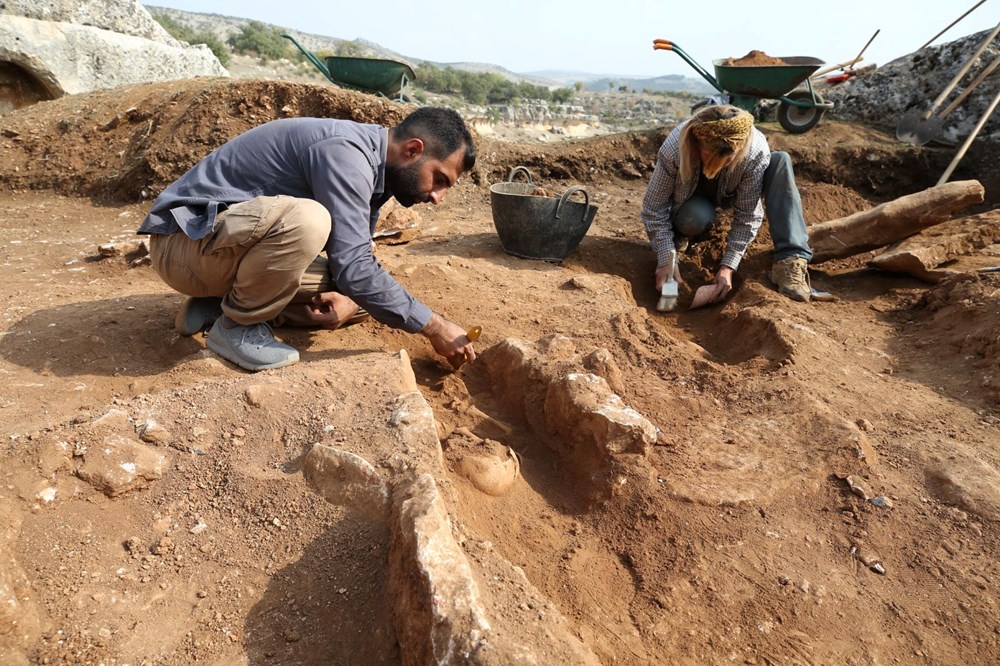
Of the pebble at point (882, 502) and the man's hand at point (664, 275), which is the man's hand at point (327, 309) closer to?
the man's hand at point (664, 275)

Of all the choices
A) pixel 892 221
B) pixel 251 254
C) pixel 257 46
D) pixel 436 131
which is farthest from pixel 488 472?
pixel 257 46

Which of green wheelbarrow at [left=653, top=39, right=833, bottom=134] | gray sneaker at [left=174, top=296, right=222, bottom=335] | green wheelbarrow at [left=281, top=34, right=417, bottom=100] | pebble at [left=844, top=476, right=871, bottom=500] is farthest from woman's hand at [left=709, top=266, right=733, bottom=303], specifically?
green wheelbarrow at [left=281, top=34, right=417, bottom=100]

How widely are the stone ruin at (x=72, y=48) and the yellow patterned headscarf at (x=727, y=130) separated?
282 inches

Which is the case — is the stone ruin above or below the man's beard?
below

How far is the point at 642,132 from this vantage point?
6.50 m

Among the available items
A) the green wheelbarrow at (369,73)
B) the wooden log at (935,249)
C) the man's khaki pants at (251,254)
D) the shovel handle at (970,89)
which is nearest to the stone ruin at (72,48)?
the green wheelbarrow at (369,73)

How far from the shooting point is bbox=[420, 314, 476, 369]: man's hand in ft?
8.24

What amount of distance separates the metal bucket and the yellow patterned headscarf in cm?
84

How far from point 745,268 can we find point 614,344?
184cm

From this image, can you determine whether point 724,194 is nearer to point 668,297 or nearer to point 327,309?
point 668,297

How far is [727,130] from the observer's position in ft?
11.3

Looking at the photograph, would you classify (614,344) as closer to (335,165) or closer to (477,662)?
(335,165)

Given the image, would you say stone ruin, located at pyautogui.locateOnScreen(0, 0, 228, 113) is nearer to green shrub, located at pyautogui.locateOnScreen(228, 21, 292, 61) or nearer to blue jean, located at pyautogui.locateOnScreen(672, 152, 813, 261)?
blue jean, located at pyautogui.locateOnScreen(672, 152, 813, 261)

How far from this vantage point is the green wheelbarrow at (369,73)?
23.9 feet
